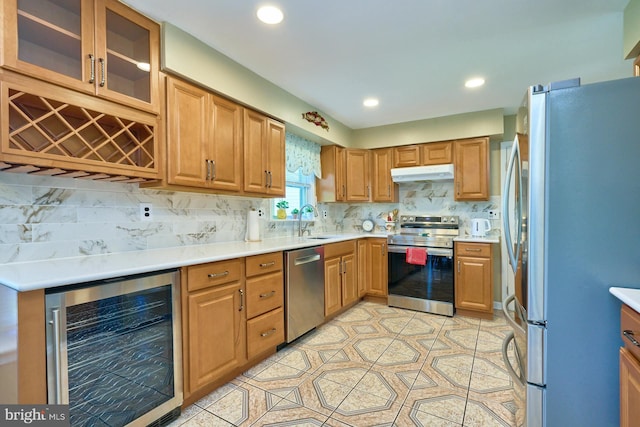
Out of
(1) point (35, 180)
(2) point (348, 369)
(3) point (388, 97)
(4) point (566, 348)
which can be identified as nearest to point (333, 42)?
(3) point (388, 97)

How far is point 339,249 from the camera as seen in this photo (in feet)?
10.8

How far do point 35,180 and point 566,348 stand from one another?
9.20ft

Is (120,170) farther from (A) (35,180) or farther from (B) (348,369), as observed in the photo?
(B) (348,369)

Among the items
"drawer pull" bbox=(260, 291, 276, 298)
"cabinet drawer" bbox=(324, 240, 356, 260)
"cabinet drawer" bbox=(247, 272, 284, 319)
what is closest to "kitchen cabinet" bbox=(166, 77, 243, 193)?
"cabinet drawer" bbox=(247, 272, 284, 319)

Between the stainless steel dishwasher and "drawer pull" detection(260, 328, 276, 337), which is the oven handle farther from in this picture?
"drawer pull" detection(260, 328, 276, 337)

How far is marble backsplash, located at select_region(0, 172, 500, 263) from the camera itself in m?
1.59

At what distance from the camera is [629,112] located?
121cm

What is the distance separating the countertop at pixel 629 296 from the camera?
1.00 meters

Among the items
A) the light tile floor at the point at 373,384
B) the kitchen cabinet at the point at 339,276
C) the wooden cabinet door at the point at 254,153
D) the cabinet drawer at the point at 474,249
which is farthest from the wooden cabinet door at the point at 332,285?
the cabinet drawer at the point at 474,249

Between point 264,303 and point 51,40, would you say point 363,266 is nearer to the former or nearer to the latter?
point 264,303

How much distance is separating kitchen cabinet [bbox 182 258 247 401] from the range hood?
253cm

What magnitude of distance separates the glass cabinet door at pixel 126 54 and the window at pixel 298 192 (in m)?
1.76

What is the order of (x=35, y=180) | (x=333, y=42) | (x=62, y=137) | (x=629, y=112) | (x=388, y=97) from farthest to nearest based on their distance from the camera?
(x=388, y=97), (x=333, y=42), (x=35, y=180), (x=62, y=137), (x=629, y=112)

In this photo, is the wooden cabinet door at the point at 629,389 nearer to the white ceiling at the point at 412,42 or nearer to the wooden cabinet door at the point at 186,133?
the white ceiling at the point at 412,42
